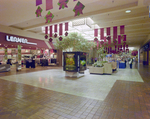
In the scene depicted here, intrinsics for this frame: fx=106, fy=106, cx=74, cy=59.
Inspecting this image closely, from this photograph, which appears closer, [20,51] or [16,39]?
[16,39]

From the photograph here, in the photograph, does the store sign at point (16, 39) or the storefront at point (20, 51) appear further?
the storefront at point (20, 51)

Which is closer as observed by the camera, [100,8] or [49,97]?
[49,97]

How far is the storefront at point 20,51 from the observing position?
1085 cm

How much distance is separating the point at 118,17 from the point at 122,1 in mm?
2460

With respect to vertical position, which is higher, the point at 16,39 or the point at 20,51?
the point at 16,39

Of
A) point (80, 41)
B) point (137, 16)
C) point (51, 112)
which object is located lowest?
point (51, 112)

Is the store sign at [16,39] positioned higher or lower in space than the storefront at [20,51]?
higher

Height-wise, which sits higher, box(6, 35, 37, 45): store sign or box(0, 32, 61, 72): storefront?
box(6, 35, 37, 45): store sign

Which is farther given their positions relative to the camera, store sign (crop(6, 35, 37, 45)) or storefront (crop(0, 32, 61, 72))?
storefront (crop(0, 32, 61, 72))

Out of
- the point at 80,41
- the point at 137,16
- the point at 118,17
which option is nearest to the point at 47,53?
the point at 80,41

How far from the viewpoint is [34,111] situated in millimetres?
2854

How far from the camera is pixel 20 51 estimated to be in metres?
11.9

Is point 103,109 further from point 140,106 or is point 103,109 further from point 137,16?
point 137,16

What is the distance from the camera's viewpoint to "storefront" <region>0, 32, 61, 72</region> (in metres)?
10.9
